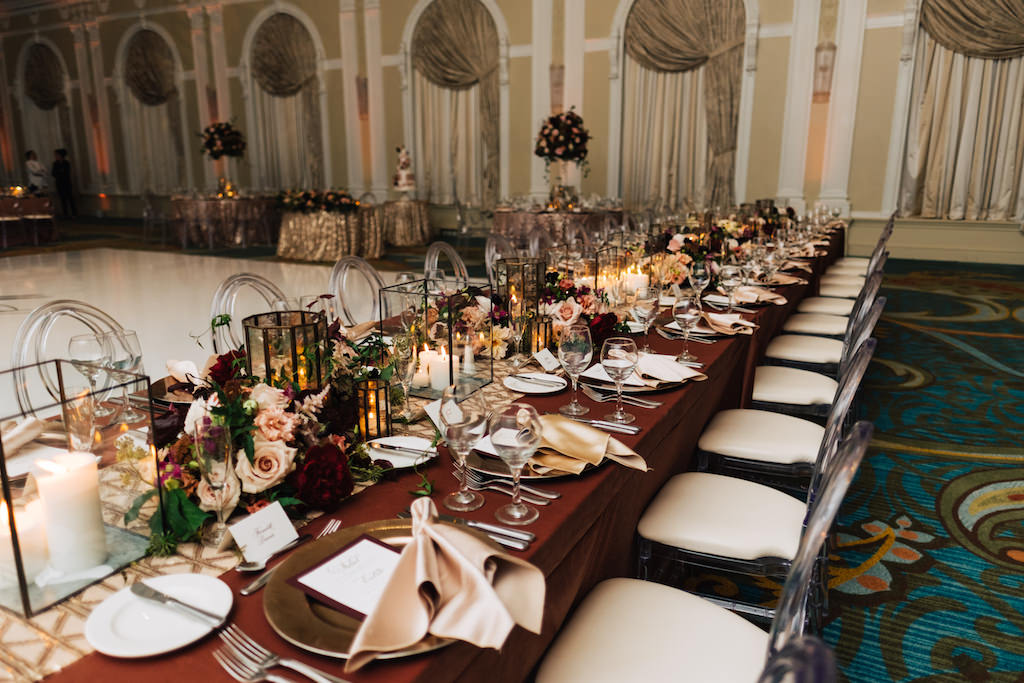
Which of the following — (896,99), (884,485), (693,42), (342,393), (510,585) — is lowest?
(884,485)

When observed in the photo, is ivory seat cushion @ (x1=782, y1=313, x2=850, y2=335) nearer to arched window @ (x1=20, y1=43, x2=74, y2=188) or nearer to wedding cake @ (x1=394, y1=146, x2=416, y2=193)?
wedding cake @ (x1=394, y1=146, x2=416, y2=193)

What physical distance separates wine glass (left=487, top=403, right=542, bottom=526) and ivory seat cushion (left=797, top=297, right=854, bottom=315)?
13.4ft

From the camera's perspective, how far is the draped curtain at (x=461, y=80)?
11711mm

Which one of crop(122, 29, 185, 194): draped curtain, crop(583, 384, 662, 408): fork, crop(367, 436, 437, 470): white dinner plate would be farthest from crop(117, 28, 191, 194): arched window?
crop(367, 436, 437, 470): white dinner plate

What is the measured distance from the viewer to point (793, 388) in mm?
3131

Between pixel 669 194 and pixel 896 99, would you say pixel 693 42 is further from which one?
pixel 896 99

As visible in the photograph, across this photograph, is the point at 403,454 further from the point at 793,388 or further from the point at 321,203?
the point at 321,203

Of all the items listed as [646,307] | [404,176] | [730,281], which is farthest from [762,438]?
[404,176]

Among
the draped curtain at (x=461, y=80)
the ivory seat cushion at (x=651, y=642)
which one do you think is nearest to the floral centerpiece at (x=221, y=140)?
the draped curtain at (x=461, y=80)

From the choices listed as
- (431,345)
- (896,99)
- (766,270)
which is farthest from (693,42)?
(431,345)

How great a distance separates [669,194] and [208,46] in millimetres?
10102

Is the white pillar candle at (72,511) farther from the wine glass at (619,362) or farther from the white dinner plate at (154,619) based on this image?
the wine glass at (619,362)

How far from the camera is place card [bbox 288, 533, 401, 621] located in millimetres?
1005

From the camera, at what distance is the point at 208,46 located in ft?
47.4
